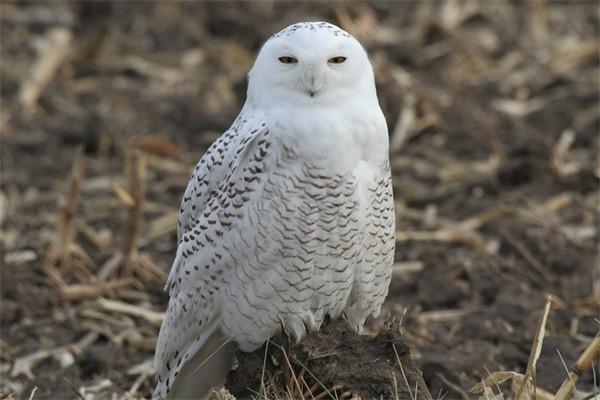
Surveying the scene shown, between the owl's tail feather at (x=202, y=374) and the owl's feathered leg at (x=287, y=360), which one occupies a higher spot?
the owl's feathered leg at (x=287, y=360)

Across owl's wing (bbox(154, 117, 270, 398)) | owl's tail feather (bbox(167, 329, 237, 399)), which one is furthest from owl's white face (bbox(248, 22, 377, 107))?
owl's tail feather (bbox(167, 329, 237, 399))

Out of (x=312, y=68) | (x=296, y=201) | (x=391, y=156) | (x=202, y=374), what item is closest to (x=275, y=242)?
(x=296, y=201)

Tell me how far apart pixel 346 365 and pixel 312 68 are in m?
0.98

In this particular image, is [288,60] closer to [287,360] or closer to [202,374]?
[287,360]

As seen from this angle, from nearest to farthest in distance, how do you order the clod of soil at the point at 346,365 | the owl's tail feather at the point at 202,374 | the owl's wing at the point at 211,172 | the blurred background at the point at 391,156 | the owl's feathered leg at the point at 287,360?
the clod of soil at the point at 346,365
the owl's feathered leg at the point at 287,360
the owl's wing at the point at 211,172
the owl's tail feather at the point at 202,374
the blurred background at the point at 391,156

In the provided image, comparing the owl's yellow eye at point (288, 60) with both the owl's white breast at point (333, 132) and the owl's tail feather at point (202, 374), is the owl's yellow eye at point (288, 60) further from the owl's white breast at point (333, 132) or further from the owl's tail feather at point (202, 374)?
the owl's tail feather at point (202, 374)

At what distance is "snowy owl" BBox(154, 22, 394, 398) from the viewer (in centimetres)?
402

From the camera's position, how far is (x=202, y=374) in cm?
468

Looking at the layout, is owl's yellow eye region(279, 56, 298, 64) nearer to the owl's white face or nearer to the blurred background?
the owl's white face

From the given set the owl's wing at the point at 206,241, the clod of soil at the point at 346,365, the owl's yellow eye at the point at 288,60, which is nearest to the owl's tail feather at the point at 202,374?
the owl's wing at the point at 206,241

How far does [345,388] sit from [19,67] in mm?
5956

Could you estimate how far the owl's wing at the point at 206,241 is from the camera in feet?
13.6

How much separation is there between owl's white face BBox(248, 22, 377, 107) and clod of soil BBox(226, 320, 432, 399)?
2.59 ft

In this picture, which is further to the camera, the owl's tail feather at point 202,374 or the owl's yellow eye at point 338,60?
the owl's tail feather at point 202,374
